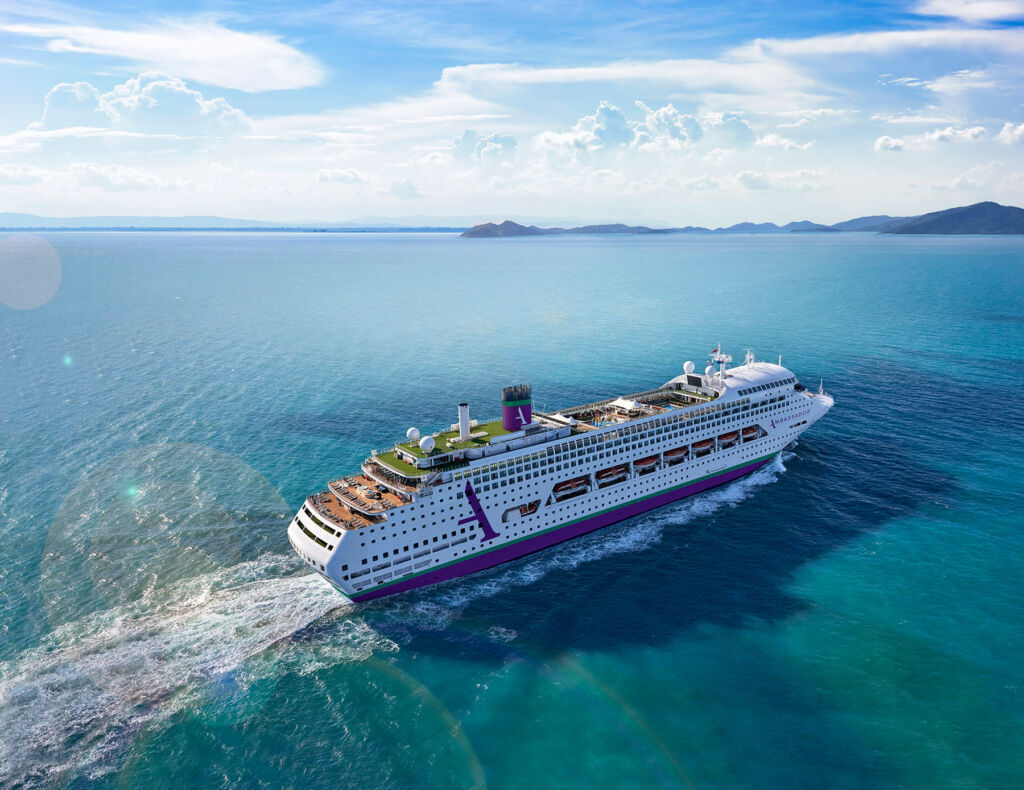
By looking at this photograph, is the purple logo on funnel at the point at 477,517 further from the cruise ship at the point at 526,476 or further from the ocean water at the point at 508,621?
the ocean water at the point at 508,621

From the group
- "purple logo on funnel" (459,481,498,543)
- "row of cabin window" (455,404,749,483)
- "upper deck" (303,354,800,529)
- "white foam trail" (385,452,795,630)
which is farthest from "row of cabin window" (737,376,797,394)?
"purple logo on funnel" (459,481,498,543)

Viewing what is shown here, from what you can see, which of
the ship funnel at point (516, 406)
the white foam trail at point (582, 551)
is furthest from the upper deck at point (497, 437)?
the white foam trail at point (582, 551)

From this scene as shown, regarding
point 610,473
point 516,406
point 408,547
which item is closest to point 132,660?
point 408,547

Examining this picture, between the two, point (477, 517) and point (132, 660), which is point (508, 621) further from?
point (132, 660)

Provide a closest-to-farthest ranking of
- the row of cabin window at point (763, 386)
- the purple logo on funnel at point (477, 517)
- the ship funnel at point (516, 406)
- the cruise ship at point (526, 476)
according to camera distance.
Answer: the cruise ship at point (526, 476)
the purple logo on funnel at point (477, 517)
the ship funnel at point (516, 406)
the row of cabin window at point (763, 386)

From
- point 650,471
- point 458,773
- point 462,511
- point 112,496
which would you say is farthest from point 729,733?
point 112,496

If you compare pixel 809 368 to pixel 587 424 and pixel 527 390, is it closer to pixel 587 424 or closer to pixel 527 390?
pixel 587 424
